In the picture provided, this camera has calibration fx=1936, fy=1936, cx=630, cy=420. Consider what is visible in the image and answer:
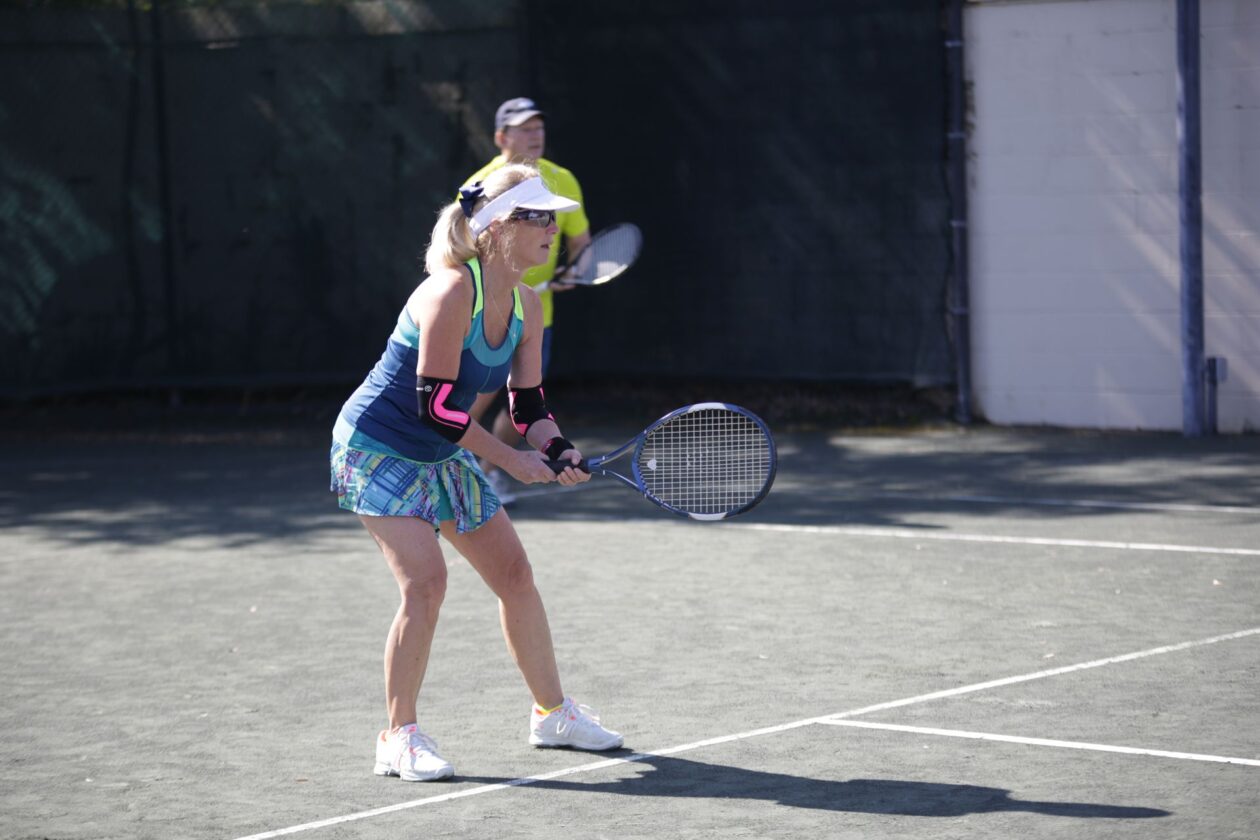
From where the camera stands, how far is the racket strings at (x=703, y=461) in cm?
595

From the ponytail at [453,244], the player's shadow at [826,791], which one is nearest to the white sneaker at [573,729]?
the player's shadow at [826,791]

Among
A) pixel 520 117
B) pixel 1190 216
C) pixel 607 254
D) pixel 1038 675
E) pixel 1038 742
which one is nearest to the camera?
pixel 1038 742

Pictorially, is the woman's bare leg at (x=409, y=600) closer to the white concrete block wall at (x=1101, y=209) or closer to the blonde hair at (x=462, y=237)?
the blonde hair at (x=462, y=237)

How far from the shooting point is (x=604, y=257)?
34.8 feet

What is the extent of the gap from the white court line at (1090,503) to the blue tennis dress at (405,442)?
533 cm

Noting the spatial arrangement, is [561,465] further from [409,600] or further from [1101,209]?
[1101,209]

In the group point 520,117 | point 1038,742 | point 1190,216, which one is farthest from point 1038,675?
point 1190,216

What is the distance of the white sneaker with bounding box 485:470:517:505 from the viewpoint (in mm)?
10539

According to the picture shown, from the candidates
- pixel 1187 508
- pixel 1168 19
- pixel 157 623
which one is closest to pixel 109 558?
pixel 157 623

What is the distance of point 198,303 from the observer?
14.9m

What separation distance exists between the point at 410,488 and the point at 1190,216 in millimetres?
8125

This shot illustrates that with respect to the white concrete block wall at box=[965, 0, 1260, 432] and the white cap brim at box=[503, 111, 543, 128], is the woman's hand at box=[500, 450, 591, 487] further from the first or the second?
the white concrete block wall at box=[965, 0, 1260, 432]

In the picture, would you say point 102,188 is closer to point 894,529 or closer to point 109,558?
point 109,558

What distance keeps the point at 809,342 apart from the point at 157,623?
7032 mm
